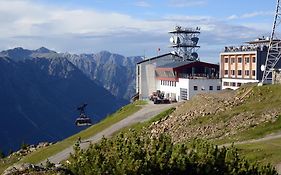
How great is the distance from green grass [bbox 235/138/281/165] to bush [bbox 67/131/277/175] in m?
15.1

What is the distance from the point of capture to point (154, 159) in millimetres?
22000

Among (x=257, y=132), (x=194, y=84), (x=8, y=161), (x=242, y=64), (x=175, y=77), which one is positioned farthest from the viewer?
(x=175, y=77)

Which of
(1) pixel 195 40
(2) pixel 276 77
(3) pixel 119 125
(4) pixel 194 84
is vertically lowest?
(3) pixel 119 125

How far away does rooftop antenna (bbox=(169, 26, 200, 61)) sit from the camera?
436ft

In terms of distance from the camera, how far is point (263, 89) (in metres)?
63.1

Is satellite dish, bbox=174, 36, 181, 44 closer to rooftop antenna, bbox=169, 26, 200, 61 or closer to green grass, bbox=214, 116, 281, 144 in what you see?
rooftop antenna, bbox=169, 26, 200, 61

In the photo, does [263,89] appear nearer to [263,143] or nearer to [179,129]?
[179,129]

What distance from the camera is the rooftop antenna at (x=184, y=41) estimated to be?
133 meters

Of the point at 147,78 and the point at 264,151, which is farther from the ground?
the point at 147,78

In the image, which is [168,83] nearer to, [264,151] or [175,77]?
[175,77]

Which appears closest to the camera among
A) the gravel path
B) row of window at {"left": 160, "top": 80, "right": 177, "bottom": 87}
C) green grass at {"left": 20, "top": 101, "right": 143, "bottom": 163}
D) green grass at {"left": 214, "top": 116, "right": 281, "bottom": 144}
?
green grass at {"left": 214, "top": 116, "right": 281, "bottom": 144}

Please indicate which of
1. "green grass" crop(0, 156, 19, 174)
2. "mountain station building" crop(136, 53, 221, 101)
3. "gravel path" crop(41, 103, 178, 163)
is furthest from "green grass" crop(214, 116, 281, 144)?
"mountain station building" crop(136, 53, 221, 101)

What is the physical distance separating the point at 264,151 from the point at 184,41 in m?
95.4

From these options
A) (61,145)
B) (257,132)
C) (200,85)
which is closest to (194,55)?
(200,85)
